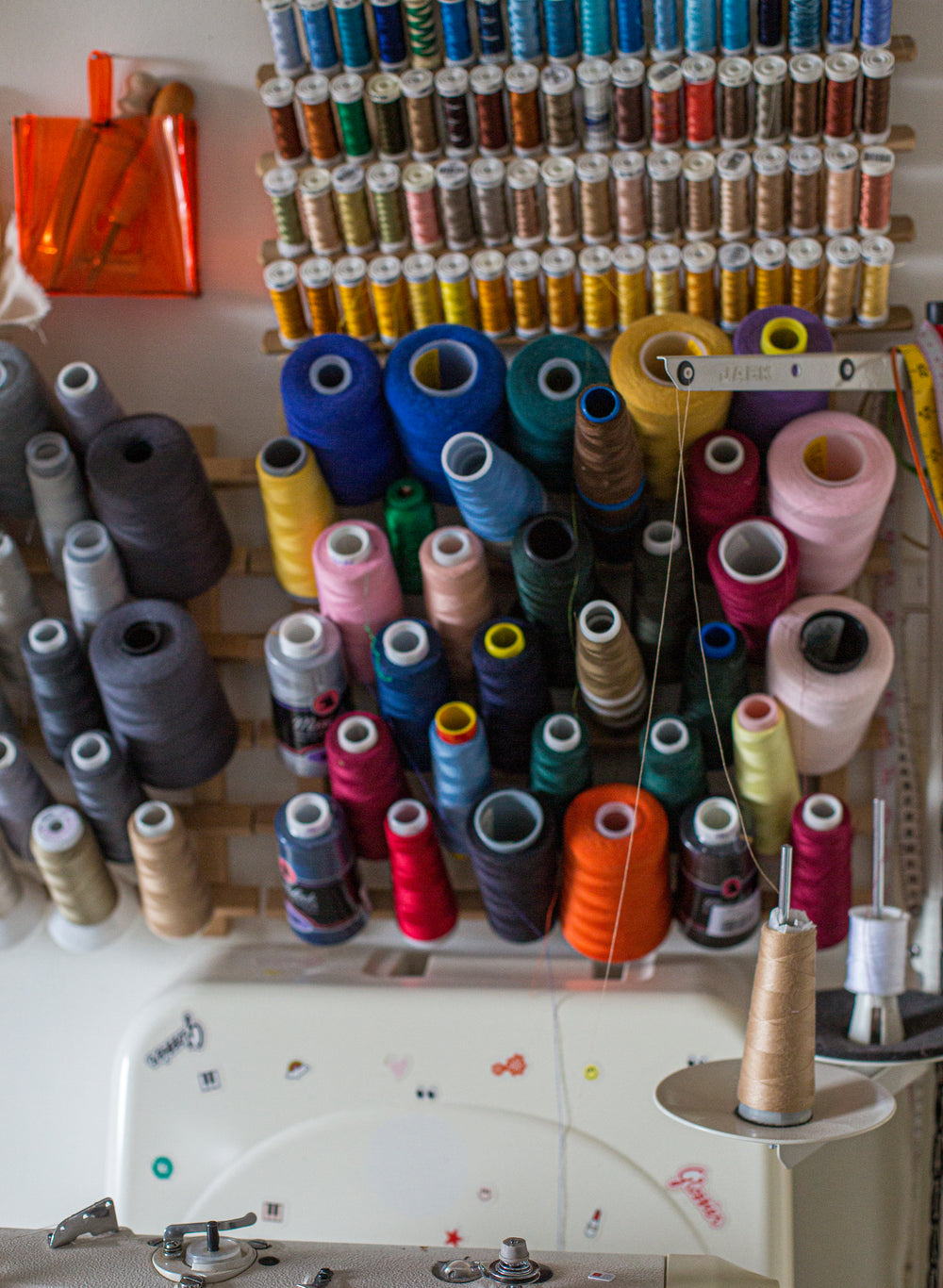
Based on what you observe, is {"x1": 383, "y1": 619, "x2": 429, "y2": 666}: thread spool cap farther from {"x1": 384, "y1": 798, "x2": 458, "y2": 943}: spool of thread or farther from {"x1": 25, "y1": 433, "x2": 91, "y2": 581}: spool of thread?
{"x1": 25, "y1": 433, "x2": 91, "y2": 581}: spool of thread

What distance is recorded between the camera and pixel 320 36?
2043mm

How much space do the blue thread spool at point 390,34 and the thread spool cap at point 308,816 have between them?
3.76ft

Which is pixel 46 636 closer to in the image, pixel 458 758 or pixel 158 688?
pixel 158 688

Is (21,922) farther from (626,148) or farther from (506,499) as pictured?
(626,148)

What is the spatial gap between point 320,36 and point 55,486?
31.5 inches

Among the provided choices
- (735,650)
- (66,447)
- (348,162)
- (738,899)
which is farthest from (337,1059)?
(348,162)

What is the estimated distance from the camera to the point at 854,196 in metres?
2.00

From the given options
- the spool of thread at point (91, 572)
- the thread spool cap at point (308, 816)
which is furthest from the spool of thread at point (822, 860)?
the spool of thread at point (91, 572)

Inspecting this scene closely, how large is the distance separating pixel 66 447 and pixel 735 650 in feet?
3.42

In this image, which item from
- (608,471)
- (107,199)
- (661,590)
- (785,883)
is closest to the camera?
(785,883)

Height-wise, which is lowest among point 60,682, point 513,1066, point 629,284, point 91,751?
point 513,1066

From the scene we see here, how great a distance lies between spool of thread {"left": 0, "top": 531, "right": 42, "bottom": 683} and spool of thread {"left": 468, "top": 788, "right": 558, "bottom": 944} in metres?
0.77

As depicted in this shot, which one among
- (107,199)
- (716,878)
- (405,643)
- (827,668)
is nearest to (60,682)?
(405,643)

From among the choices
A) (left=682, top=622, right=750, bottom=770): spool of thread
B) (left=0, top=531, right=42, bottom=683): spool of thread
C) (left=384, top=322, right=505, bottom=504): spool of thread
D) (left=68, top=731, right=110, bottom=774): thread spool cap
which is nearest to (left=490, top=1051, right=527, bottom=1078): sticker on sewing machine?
(left=682, top=622, right=750, bottom=770): spool of thread
